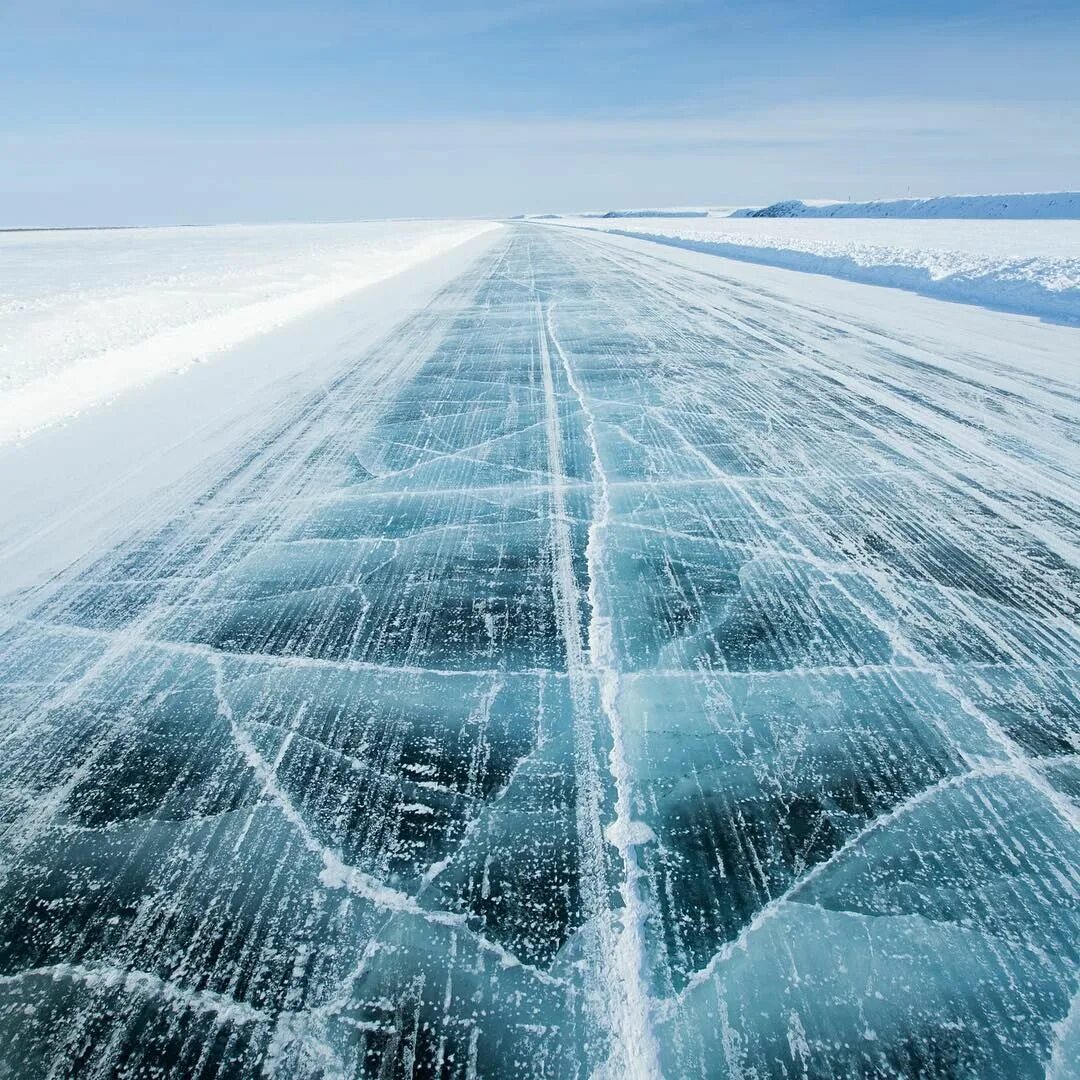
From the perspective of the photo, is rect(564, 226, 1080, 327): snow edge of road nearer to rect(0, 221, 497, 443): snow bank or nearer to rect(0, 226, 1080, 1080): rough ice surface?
rect(0, 226, 1080, 1080): rough ice surface

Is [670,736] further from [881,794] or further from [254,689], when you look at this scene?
[254,689]

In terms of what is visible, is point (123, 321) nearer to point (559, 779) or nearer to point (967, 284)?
point (559, 779)

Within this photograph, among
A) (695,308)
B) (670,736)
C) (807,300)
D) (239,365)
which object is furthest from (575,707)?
(807,300)

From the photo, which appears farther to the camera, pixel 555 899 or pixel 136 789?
pixel 136 789

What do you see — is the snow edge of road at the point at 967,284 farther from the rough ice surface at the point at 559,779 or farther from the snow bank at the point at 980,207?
the snow bank at the point at 980,207

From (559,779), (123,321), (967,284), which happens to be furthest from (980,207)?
(559,779)

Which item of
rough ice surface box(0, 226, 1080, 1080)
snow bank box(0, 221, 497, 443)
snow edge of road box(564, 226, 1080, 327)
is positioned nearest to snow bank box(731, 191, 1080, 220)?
snow edge of road box(564, 226, 1080, 327)
